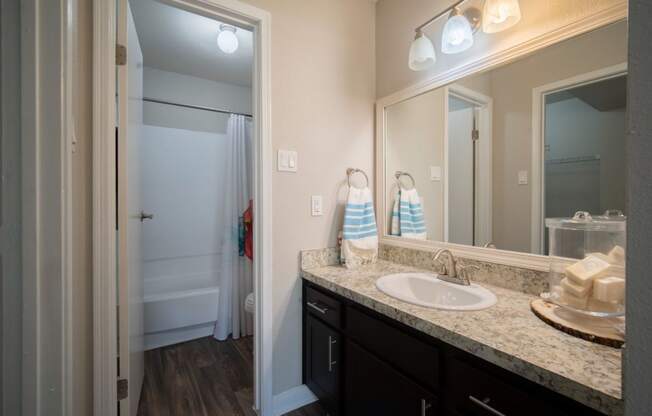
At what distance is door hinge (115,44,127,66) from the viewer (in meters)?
1.22


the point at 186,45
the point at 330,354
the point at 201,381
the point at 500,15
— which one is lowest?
the point at 201,381

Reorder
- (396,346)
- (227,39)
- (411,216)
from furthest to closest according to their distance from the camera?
(227,39) → (411,216) → (396,346)

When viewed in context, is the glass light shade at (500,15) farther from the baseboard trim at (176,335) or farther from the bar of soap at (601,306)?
the baseboard trim at (176,335)

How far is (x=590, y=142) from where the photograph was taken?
1000 millimetres

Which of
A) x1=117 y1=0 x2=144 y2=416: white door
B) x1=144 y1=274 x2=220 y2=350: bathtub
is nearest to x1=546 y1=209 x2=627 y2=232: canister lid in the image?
x1=117 y1=0 x2=144 y2=416: white door

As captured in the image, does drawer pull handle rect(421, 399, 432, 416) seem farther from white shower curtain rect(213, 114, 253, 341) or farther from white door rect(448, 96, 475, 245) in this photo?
white shower curtain rect(213, 114, 253, 341)

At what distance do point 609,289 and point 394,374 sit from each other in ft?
2.28

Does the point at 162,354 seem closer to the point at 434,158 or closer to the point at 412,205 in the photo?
the point at 412,205

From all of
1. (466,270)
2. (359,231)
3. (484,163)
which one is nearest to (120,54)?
(359,231)

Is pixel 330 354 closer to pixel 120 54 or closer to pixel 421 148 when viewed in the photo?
pixel 421 148

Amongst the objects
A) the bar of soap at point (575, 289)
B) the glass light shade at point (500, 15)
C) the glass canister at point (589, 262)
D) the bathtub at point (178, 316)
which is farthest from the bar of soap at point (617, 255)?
the bathtub at point (178, 316)

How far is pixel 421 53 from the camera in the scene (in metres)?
1.47

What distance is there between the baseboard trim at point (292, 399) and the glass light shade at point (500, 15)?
2.03 metres

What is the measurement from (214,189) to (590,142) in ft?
9.52
